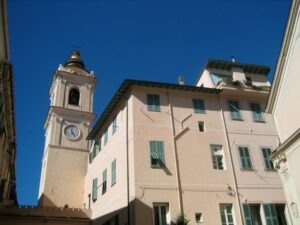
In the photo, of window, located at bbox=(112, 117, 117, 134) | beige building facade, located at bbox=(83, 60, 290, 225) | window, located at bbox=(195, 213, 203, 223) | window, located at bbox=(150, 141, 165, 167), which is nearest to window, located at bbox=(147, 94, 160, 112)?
beige building facade, located at bbox=(83, 60, 290, 225)

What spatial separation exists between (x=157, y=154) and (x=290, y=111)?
8.20 metres

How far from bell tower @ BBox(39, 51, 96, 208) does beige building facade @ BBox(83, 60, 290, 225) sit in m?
6.68

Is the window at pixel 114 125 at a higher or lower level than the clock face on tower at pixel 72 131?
lower

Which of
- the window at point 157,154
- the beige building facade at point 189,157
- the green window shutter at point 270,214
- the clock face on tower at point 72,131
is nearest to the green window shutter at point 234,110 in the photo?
the beige building facade at point 189,157

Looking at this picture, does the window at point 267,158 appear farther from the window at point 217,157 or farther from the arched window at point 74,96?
the arched window at point 74,96

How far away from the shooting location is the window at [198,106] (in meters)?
22.5

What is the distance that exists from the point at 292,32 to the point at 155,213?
11.2 m

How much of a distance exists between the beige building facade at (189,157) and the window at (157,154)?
2.3 inches

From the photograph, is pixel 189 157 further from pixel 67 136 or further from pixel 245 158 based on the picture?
pixel 67 136

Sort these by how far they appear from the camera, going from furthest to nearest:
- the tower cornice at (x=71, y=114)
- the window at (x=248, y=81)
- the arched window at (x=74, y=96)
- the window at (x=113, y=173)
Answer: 1. the arched window at (x=74, y=96)
2. the tower cornice at (x=71, y=114)
3. the window at (x=248, y=81)
4. the window at (x=113, y=173)

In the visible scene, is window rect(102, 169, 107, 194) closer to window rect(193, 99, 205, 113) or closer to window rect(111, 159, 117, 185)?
window rect(111, 159, 117, 185)

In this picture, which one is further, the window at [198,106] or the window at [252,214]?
the window at [198,106]

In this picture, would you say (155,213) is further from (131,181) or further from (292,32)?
(292,32)

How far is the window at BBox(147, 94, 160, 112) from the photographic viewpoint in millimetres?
21531
